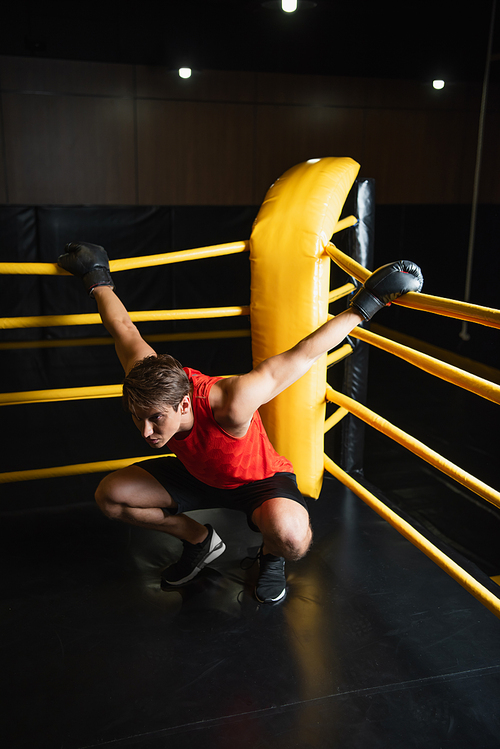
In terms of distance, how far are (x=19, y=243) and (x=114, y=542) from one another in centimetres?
500

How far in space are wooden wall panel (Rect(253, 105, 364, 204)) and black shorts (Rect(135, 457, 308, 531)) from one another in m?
6.80

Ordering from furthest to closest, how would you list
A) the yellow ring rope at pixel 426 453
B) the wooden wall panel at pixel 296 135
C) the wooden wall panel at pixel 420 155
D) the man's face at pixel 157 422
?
Result: the wooden wall panel at pixel 420 155 → the wooden wall panel at pixel 296 135 → the man's face at pixel 157 422 → the yellow ring rope at pixel 426 453

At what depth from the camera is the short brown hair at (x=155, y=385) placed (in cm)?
138

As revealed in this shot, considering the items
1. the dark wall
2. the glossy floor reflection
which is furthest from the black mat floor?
the dark wall

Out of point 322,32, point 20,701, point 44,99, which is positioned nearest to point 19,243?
point 44,99

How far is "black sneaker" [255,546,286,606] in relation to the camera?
5.30 feet

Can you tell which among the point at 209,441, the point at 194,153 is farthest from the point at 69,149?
the point at 209,441

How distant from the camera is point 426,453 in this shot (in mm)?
Answer: 1462

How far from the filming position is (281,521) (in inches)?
60.5

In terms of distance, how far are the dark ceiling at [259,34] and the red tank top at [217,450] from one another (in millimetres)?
6222

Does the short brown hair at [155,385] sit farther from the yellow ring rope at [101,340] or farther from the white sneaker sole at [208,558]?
the yellow ring rope at [101,340]

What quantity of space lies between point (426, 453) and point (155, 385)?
0.71 m

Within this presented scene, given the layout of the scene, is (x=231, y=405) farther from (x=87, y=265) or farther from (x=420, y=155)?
(x=420, y=155)

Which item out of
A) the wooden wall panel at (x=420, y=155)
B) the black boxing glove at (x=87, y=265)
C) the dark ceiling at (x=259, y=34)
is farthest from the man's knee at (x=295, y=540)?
the wooden wall panel at (x=420, y=155)
